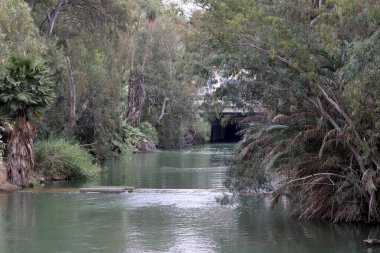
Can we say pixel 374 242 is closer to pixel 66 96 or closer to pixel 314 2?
pixel 314 2

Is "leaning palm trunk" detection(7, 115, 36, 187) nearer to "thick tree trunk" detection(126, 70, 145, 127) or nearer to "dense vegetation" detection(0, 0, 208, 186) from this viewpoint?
"dense vegetation" detection(0, 0, 208, 186)

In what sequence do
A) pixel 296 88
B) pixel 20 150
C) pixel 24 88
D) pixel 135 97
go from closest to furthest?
pixel 296 88
pixel 24 88
pixel 20 150
pixel 135 97

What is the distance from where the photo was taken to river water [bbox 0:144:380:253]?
13.0 meters

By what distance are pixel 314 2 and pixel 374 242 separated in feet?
18.4

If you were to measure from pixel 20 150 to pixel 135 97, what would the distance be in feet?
90.7

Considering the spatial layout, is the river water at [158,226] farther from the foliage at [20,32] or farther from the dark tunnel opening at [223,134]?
the dark tunnel opening at [223,134]

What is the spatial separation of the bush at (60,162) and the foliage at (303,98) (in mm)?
11795

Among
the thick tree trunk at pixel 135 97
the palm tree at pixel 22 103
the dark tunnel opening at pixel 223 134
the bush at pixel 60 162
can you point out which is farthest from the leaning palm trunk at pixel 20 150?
the dark tunnel opening at pixel 223 134

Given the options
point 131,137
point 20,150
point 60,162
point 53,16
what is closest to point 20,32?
point 20,150

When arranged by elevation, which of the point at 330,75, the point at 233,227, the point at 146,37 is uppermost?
the point at 146,37

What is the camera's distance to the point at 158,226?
49.8 feet

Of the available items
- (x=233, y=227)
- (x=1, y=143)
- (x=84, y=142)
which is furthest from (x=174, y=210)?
(x=84, y=142)

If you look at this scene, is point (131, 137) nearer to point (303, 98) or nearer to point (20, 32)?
point (20, 32)

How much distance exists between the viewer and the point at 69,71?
32531 millimetres
